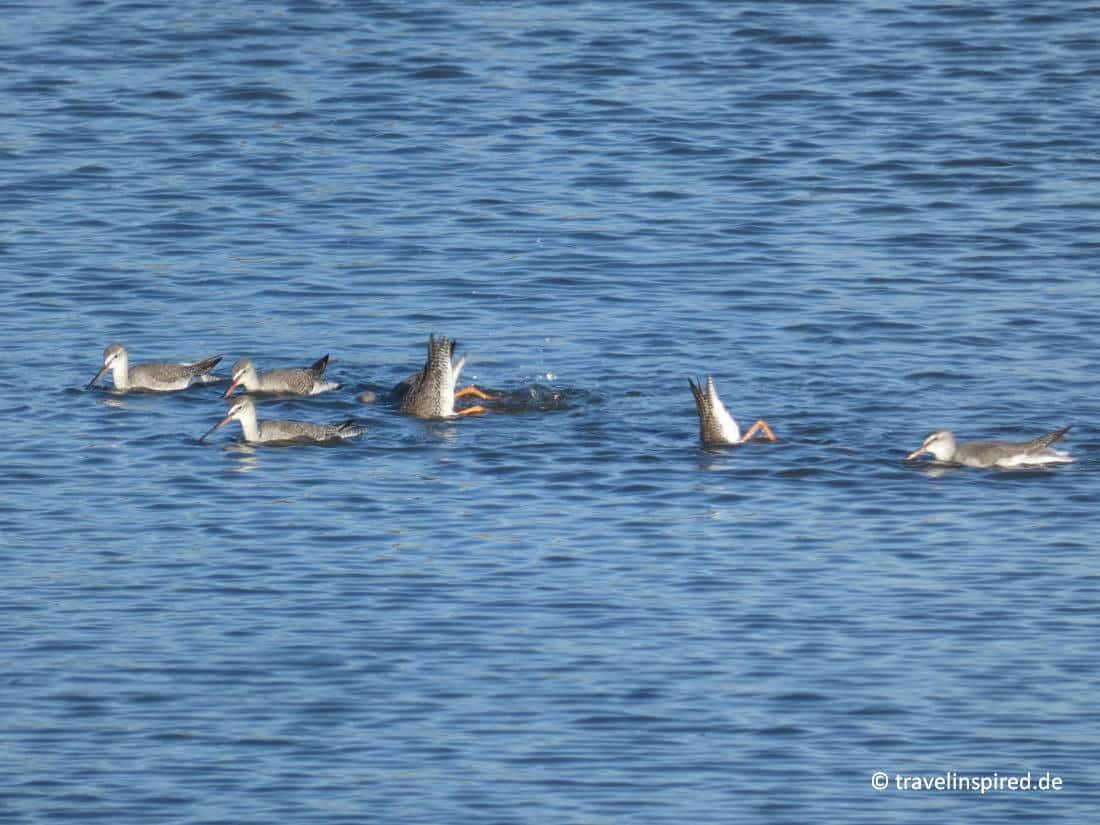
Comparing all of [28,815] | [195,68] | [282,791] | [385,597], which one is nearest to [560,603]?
[385,597]

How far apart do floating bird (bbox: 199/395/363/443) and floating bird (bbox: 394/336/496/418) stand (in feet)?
2.68

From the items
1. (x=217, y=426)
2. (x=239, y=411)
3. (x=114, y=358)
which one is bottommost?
(x=217, y=426)

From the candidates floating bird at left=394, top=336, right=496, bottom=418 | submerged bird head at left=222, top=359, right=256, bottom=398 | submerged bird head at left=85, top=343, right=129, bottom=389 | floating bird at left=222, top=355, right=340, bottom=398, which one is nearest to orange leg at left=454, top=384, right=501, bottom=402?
floating bird at left=394, top=336, right=496, bottom=418

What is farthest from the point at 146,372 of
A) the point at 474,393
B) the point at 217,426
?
the point at 474,393

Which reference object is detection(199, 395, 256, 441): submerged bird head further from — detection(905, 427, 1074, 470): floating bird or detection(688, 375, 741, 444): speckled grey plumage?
detection(905, 427, 1074, 470): floating bird

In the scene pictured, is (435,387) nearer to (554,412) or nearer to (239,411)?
(554,412)

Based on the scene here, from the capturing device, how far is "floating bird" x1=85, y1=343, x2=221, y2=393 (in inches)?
670

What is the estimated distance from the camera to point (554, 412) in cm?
1662

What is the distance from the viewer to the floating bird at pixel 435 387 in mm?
16641

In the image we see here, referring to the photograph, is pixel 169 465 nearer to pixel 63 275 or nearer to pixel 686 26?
pixel 63 275

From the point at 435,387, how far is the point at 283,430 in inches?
52.3

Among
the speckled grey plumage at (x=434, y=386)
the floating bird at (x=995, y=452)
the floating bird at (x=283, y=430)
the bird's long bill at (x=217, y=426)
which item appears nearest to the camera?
the floating bird at (x=995, y=452)

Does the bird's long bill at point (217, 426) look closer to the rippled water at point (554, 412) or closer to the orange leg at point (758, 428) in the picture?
the rippled water at point (554, 412)

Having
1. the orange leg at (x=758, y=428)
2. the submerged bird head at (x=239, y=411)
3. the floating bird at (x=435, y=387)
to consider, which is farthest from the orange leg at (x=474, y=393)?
the orange leg at (x=758, y=428)
